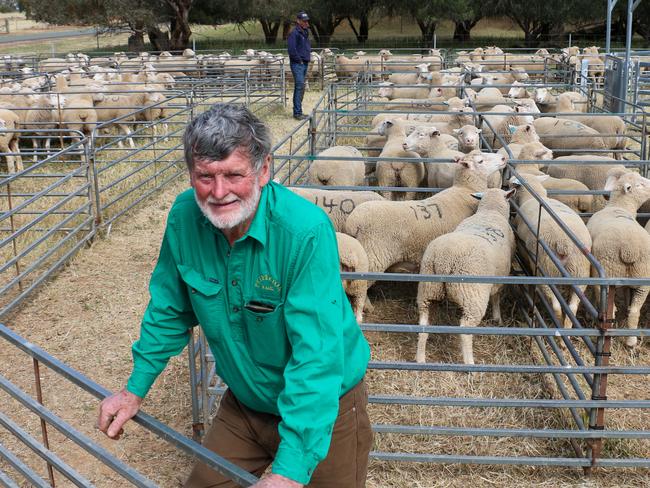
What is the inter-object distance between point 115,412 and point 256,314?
58cm

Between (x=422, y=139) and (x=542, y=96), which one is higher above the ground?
(x=542, y=96)

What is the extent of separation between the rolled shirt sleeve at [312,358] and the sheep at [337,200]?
4148 mm

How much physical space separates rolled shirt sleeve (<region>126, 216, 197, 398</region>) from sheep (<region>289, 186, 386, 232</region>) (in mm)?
3859

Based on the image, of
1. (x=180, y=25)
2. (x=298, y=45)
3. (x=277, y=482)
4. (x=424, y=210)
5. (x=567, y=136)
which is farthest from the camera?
(x=180, y=25)

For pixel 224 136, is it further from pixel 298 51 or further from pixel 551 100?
pixel 298 51

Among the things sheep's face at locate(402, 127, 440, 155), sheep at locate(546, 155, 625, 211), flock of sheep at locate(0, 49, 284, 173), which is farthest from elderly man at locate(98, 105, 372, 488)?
flock of sheep at locate(0, 49, 284, 173)

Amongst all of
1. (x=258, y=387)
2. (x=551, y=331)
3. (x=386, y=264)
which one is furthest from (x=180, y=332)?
(x=386, y=264)

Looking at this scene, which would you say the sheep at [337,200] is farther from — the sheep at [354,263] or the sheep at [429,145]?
the sheep at [429,145]

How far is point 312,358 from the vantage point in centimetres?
205

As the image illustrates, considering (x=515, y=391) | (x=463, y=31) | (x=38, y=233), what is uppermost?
(x=463, y=31)

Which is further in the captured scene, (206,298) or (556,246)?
(556,246)

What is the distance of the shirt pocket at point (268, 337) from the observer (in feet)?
7.17

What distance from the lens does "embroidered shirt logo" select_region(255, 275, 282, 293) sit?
215cm

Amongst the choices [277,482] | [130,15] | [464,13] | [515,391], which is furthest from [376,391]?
[464,13]
